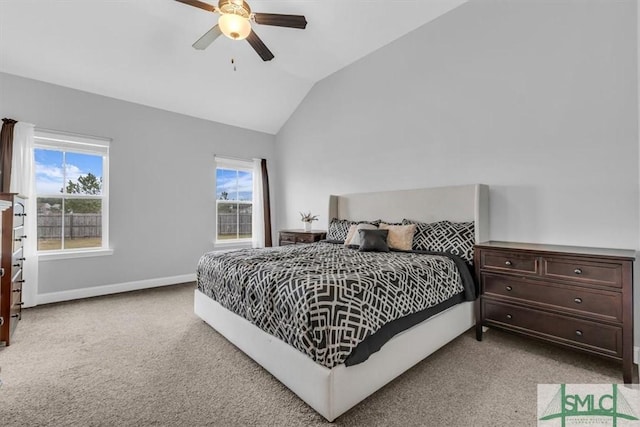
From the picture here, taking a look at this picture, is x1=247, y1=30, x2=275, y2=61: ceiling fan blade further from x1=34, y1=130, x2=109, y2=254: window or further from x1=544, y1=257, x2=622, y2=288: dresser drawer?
x1=544, y1=257, x2=622, y2=288: dresser drawer

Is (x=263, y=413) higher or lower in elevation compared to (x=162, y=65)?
lower

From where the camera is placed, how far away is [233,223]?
5438mm

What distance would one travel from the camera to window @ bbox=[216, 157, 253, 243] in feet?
17.2

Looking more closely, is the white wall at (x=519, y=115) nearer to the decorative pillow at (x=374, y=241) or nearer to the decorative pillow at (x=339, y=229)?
the decorative pillow at (x=339, y=229)

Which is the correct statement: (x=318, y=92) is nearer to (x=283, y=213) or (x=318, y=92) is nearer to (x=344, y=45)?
(x=344, y=45)

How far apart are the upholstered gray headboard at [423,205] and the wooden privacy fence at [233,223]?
79.4 inches

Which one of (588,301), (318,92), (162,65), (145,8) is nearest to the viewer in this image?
(588,301)

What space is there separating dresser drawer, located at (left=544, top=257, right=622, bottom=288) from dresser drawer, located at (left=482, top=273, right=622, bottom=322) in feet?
0.21

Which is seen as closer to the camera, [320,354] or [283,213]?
[320,354]

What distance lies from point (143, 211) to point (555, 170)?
512 cm

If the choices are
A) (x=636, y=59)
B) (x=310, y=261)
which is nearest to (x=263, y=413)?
(x=310, y=261)

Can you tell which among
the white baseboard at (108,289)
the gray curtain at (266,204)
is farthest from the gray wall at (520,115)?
the white baseboard at (108,289)

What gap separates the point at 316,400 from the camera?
5.15ft

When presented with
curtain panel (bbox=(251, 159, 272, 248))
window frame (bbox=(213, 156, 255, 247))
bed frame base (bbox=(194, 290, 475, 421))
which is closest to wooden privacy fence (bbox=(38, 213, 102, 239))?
Result: window frame (bbox=(213, 156, 255, 247))
